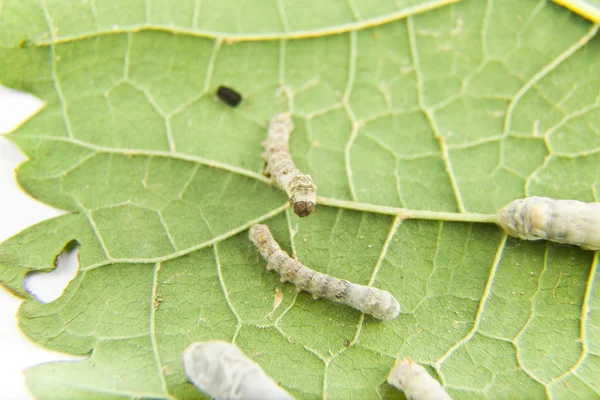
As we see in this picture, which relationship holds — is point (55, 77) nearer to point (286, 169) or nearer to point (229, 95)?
point (229, 95)

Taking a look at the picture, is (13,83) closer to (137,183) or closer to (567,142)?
(137,183)

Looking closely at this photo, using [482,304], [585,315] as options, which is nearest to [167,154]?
[482,304]

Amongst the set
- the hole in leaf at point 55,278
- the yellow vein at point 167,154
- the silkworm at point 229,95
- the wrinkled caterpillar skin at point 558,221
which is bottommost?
the hole in leaf at point 55,278

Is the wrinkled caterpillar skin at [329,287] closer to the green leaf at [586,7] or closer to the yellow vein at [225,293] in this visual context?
the yellow vein at [225,293]

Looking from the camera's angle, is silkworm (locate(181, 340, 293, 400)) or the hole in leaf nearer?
silkworm (locate(181, 340, 293, 400))

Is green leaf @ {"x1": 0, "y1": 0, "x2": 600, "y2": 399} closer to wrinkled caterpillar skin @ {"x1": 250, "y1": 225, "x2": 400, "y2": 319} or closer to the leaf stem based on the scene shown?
the leaf stem

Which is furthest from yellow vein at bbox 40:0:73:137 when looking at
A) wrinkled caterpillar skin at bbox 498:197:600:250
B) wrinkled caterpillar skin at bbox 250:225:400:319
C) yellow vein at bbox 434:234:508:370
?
wrinkled caterpillar skin at bbox 498:197:600:250

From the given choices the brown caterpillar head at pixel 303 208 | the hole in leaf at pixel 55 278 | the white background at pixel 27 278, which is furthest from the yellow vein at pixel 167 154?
the hole in leaf at pixel 55 278
